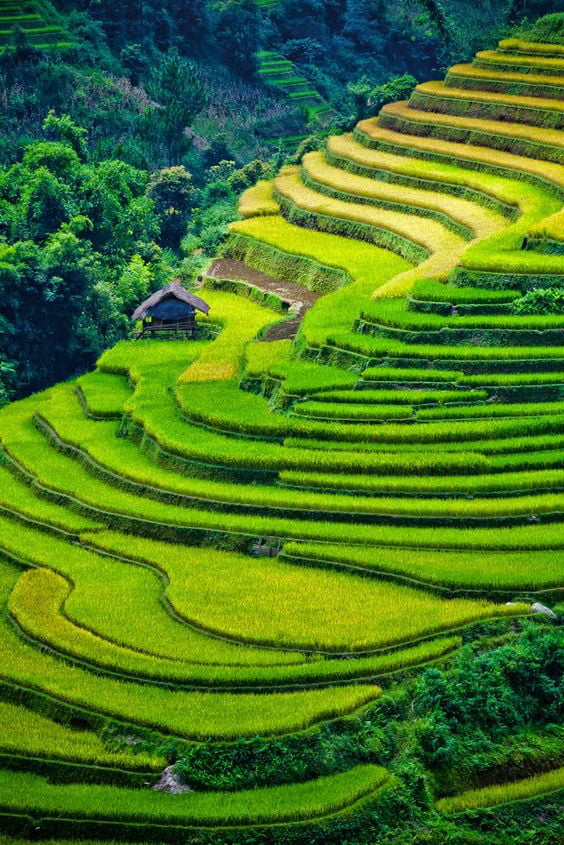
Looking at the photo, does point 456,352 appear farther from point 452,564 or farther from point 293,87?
point 293,87

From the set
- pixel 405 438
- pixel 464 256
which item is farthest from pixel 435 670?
pixel 464 256

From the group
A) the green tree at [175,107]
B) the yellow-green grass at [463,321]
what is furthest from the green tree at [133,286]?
the green tree at [175,107]

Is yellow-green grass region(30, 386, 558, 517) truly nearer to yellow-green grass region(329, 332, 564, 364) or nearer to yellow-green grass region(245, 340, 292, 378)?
yellow-green grass region(329, 332, 564, 364)

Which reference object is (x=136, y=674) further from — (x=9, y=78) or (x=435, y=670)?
(x=9, y=78)

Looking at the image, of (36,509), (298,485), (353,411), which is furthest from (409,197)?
(36,509)

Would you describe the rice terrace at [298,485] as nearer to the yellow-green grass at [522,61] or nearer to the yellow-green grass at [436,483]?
the yellow-green grass at [436,483]

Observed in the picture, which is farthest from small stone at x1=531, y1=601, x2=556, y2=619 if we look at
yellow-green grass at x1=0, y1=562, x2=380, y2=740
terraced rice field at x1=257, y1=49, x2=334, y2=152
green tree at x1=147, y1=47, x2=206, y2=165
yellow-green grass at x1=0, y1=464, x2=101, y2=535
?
terraced rice field at x1=257, y1=49, x2=334, y2=152
